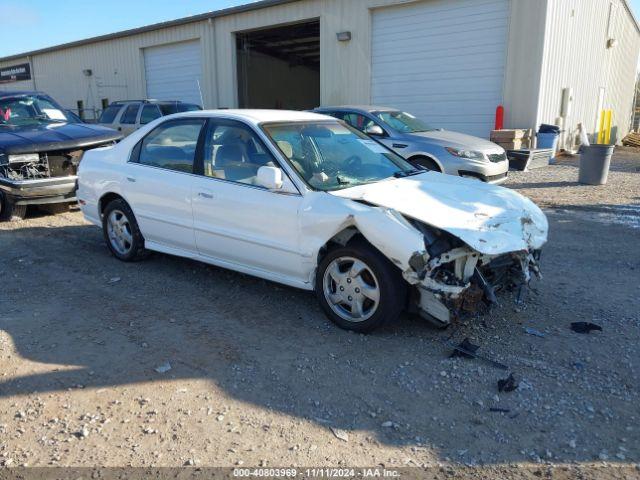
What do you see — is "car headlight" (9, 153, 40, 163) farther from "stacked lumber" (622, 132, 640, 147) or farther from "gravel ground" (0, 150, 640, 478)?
"stacked lumber" (622, 132, 640, 147)

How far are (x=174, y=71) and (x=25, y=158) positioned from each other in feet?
50.6

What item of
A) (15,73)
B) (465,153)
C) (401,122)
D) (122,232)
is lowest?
(122,232)

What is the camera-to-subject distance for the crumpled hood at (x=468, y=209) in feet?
11.9

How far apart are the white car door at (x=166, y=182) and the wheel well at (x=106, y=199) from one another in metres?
0.32

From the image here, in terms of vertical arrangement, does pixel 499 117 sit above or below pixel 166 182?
above

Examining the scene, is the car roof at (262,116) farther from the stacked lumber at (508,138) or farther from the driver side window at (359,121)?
the stacked lumber at (508,138)

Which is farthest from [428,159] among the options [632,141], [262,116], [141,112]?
[632,141]

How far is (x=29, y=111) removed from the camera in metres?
9.07

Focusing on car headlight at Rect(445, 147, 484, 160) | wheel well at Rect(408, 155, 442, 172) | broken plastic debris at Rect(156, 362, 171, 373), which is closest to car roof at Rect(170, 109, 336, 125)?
broken plastic debris at Rect(156, 362, 171, 373)

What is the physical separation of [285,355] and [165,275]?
215 centimetres

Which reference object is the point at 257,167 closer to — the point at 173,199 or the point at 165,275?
the point at 173,199

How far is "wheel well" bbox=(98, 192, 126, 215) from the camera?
5.75 meters

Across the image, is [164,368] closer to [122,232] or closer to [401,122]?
[122,232]

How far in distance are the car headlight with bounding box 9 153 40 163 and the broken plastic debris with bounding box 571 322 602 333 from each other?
7.14 meters
